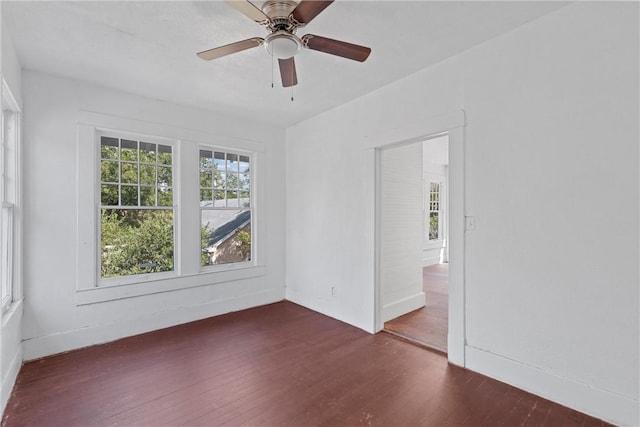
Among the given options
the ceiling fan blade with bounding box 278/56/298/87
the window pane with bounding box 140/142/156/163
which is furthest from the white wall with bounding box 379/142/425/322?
the window pane with bounding box 140/142/156/163

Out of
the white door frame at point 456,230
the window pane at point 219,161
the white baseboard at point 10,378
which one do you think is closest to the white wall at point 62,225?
the white baseboard at point 10,378

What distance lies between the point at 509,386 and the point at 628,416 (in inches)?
26.1

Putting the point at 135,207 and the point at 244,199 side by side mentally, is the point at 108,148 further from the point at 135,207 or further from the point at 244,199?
the point at 244,199

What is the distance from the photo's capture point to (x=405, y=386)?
246 centimetres

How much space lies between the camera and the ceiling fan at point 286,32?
176 cm

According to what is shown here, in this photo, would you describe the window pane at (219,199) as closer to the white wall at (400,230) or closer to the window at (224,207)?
the window at (224,207)

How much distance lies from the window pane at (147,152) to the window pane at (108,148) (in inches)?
10.3

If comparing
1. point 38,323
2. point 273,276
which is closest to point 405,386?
point 273,276

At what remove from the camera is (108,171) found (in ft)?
11.5

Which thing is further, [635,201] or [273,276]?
[273,276]

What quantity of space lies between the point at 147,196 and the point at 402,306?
3.50 meters

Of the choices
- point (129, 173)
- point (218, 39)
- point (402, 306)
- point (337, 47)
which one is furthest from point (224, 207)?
point (337, 47)

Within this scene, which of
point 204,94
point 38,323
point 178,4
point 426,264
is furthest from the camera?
point 426,264

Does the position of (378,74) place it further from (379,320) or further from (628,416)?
(628,416)
